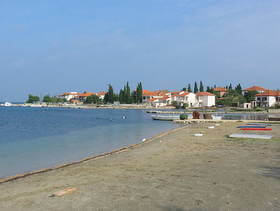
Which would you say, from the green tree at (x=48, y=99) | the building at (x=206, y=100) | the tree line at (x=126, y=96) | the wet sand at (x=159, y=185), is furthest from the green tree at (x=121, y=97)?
the wet sand at (x=159, y=185)

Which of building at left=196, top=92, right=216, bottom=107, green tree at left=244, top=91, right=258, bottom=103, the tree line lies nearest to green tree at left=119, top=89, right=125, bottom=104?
the tree line

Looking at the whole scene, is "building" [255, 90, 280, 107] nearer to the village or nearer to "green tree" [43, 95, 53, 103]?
the village

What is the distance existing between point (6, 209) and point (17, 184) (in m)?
3.04

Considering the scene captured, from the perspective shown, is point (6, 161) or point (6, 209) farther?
point (6, 161)

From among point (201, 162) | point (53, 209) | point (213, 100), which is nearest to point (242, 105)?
point (213, 100)

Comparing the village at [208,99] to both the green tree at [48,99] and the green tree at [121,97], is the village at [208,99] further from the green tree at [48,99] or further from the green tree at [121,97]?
the green tree at [48,99]

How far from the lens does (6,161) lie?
15.5 m

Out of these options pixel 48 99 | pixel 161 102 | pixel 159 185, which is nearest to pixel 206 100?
pixel 161 102

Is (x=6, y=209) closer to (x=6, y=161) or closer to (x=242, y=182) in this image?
(x=242, y=182)

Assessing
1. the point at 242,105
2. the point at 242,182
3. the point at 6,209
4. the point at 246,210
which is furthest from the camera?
the point at 242,105

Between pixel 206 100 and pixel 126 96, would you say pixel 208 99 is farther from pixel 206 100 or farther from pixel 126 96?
pixel 126 96

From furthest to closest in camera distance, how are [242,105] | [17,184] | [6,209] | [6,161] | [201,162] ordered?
1. [242,105]
2. [6,161]
3. [201,162]
4. [17,184]
5. [6,209]

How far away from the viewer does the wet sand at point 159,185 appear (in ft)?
21.9

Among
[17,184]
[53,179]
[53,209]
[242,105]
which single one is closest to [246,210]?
[53,209]
